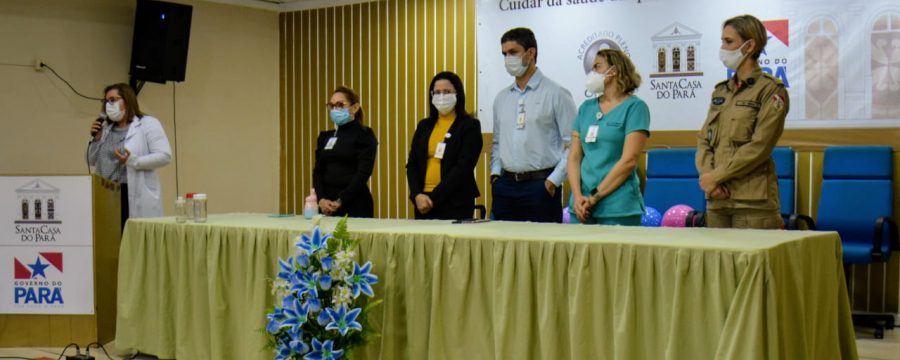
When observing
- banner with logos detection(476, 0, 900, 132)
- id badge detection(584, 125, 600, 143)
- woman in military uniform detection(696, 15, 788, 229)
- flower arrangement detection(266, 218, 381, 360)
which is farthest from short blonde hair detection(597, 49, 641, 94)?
banner with logos detection(476, 0, 900, 132)

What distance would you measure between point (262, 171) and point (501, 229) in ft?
16.7

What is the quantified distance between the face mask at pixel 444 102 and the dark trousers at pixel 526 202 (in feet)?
1.41

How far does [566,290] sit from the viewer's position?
2.74 m

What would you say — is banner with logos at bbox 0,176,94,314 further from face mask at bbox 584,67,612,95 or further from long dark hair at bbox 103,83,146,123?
face mask at bbox 584,67,612,95

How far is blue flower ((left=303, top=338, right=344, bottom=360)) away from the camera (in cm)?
296

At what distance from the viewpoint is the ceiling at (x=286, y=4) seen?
751 centimetres

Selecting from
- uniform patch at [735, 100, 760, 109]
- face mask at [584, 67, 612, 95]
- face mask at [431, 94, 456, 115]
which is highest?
face mask at [584, 67, 612, 95]

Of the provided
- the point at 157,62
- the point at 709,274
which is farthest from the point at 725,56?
the point at 157,62

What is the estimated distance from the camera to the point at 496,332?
285 centimetres

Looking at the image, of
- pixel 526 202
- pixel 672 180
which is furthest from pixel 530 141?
pixel 672 180

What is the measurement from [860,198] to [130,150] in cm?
415

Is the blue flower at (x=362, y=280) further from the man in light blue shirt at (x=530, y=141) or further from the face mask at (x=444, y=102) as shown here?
the face mask at (x=444, y=102)

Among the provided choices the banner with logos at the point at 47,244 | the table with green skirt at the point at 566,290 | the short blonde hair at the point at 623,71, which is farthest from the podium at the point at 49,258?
the short blonde hair at the point at 623,71

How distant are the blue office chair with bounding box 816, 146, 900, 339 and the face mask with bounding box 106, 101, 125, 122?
4.10 metres
